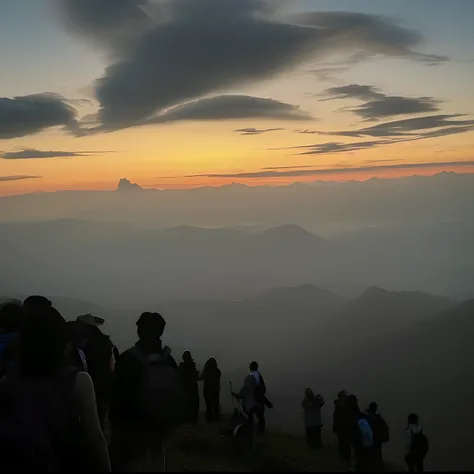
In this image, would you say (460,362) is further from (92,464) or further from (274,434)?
(92,464)

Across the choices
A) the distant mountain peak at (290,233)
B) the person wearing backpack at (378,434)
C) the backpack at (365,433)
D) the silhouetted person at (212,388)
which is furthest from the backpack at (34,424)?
the distant mountain peak at (290,233)

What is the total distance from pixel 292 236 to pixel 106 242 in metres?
49.9

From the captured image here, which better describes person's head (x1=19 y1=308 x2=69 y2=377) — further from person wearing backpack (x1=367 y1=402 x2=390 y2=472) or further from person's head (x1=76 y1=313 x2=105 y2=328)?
person wearing backpack (x1=367 y1=402 x2=390 y2=472)

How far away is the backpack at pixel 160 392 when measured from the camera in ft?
11.5

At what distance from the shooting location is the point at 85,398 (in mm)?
2340

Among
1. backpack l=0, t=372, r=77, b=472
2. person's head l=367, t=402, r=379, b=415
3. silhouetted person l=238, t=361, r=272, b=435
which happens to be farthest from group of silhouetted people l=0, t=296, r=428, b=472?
silhouetted person l=238, t=361, r=272, b=435

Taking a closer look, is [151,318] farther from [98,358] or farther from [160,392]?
[98,358]

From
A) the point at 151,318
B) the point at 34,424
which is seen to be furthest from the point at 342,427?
the point at 34,424

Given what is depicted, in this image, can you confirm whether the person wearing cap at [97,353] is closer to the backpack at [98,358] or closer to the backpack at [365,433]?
the backpack at [98,358]

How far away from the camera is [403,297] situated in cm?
9681

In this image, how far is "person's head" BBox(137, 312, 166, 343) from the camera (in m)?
3.67

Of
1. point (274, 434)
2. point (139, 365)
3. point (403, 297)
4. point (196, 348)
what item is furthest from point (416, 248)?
point (139, 365)

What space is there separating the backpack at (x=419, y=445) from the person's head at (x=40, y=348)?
6.44 m

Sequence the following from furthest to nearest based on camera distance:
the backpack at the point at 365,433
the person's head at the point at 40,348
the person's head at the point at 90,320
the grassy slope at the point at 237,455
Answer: the grassy slope at the point at 237,455, the backpack at the point at 365,433, the person's head at the point at 90,320, the person's head at the point at 40,348
